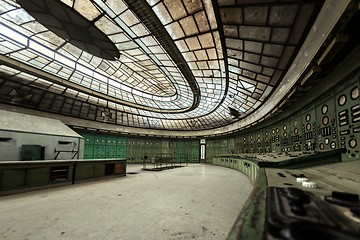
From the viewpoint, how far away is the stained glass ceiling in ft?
16.4

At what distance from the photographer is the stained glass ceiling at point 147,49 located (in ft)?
16.4

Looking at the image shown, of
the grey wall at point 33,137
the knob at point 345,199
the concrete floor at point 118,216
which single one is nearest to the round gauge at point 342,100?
the concrete floor at point 118,216

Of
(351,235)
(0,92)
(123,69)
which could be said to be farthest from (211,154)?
(351,235)

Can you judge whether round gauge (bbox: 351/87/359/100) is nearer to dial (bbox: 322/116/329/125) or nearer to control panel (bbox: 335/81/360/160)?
control panel (bbox: 335/81/360/160)

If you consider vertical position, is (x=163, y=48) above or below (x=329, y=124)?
above

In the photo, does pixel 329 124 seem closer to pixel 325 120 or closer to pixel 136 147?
pixel 325 120

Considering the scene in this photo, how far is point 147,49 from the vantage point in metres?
8.13

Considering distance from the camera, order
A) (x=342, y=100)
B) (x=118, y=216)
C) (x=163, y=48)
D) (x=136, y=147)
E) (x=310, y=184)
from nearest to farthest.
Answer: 1. (x=310, y=184)
2. (x=118, y=216)
3. (x=342, y=100)
4. (x=163, y=48)
5. (x=136, y=147)

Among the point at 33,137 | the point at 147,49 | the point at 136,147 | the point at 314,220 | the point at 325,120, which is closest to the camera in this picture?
the point at 314,220

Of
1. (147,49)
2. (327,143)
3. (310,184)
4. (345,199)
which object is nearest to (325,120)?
(327,143)

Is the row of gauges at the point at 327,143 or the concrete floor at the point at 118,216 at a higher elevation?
the row of gauges at the point at 327,143

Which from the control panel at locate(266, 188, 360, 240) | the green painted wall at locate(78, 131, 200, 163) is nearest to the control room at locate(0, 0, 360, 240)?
the control panel at locate(266, 188, 360, 240)

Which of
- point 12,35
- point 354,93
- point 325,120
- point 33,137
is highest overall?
point 12,35

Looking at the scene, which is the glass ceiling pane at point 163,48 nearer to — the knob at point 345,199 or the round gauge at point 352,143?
the round gauge at point 352,143
